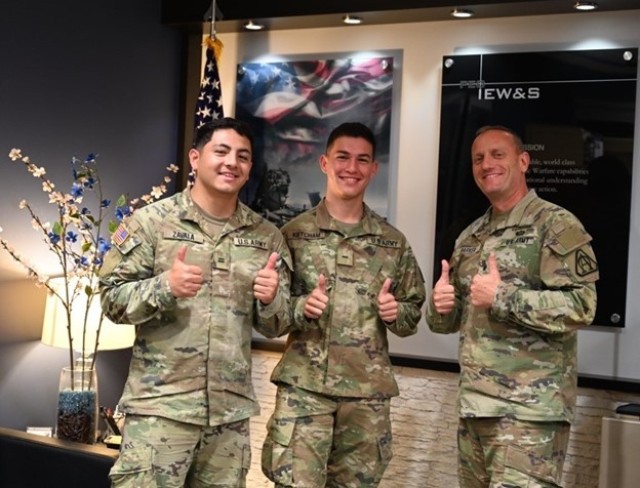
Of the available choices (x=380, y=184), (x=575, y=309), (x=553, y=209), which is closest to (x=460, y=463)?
(x=575, y=309)

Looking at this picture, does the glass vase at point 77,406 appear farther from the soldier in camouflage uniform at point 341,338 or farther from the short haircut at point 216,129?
the short haircut at point 216,129

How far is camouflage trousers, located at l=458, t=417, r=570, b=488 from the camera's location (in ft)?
11.0

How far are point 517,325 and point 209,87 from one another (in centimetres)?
219

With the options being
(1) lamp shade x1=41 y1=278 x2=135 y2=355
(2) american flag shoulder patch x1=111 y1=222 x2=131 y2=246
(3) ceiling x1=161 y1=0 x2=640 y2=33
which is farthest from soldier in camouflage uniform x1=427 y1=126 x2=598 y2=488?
(1) lamp shade x1=41 y1=278 x2=135 y2=355

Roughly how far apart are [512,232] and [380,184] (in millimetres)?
1314

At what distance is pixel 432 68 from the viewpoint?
15.3ft

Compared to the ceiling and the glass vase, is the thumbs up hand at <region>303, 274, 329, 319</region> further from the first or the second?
the ceiling

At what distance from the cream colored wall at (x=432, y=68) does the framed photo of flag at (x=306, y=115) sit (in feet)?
0.20

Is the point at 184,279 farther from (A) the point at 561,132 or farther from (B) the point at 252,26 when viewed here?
(B) the point at 252,26

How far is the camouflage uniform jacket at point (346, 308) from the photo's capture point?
367 centimetres

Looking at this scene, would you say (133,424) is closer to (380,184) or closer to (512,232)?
(512,232)

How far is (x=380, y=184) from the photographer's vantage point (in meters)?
4.77

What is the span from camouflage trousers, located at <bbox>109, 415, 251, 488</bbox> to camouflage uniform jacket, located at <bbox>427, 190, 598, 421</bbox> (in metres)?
0.87

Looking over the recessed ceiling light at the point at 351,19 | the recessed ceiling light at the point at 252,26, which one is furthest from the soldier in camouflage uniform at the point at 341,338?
the recessed ceiling light at the point at 252,26
